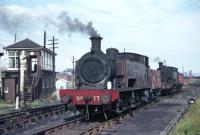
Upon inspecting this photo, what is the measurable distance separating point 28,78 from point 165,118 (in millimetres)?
24009

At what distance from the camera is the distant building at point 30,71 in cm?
3975

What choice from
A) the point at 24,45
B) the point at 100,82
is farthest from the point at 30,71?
the point at 100,82

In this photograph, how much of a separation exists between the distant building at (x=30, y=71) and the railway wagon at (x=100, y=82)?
2035cm

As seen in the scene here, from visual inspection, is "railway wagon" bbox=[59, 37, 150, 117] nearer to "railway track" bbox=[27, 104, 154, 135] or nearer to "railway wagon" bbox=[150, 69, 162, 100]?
"railway track" bbox=[27, 104, 154, 135]

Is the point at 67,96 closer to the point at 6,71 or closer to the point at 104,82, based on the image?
the point at 104,82

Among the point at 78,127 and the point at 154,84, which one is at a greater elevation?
the point at 154,84

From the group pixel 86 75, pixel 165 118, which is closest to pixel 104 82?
pixel 86 75

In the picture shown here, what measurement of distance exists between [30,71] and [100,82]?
2518cm

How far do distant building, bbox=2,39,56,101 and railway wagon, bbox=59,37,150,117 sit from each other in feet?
66.8

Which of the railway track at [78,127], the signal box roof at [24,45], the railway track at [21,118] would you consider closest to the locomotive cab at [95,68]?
the railway track at [78,127]

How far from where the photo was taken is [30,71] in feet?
136

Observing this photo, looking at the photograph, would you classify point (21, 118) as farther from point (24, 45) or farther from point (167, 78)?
point (24, 45)

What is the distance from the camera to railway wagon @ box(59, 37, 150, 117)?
1655cm

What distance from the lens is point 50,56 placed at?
4953cm
